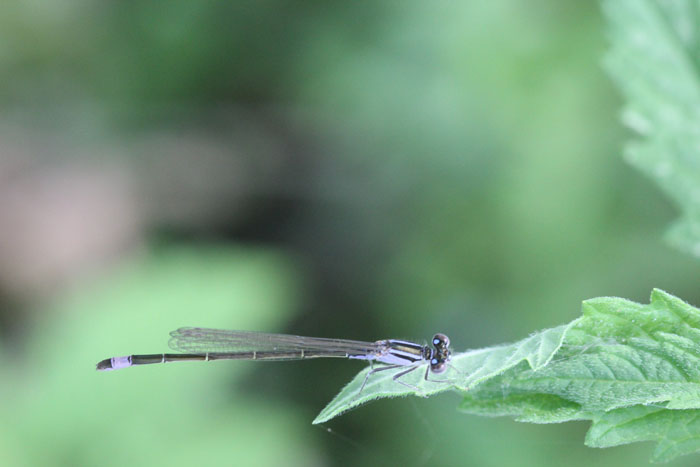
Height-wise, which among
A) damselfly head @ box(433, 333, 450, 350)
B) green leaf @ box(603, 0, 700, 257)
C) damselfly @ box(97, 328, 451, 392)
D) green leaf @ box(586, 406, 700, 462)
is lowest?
green leaf @ box(586, 406, 700, 462)

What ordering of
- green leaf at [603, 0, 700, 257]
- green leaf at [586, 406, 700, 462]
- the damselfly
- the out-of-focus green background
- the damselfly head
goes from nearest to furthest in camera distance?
green leaf at [586, 406, 700, 462], green leaf at [603, 0, 700, 257], the damselfly head, the damselfly, the out-of-focus green background

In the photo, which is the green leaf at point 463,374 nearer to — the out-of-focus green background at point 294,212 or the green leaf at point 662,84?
the green leaf at point 662,84

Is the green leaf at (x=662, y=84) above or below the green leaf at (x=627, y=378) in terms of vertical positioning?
above

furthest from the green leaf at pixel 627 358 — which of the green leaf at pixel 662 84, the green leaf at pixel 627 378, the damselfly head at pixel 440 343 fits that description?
the damselfly head at pixel 440 343

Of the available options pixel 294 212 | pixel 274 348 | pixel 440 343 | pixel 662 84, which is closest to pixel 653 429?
pixel 440 343

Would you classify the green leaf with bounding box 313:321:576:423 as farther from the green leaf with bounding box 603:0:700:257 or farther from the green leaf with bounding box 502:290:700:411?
the green leaf with bounding box 603:0:700:257

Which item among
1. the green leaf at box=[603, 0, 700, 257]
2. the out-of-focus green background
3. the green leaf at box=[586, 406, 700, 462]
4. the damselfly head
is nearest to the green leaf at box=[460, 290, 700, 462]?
the green leaf at box=[586, 406, 700, 462]

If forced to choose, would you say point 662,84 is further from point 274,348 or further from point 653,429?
point 274,348

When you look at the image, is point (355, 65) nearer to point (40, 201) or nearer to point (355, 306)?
point (355, 306)
